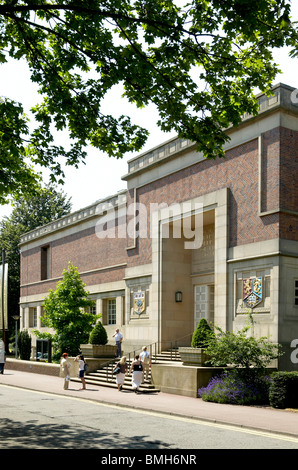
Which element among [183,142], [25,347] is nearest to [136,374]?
[183,142]

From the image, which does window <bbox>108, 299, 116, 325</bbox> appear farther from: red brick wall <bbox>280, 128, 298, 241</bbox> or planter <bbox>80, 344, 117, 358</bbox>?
red brick wall <bbox>280, 128, 298, 241</bbox>

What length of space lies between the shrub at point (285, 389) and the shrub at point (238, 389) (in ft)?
4.21

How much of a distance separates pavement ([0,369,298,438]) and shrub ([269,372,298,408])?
1.09 feet

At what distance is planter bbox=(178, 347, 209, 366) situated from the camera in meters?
19.9

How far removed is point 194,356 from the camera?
20188 mm

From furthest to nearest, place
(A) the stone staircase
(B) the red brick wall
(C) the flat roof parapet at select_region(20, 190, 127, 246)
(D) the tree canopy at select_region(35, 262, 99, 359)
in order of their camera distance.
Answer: (C) the flat roof parapet at select_region(20, 190, 127, 246) → (D) the tree canopy at select_region(35, 262, 99, 359) → (A) the stone staircase → (B) the red brick wall

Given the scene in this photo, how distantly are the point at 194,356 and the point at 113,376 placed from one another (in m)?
6.07

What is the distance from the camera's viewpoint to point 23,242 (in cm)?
5147

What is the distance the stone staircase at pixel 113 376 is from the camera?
2228 cm

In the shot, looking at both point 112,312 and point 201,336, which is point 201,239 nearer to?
point 201,336

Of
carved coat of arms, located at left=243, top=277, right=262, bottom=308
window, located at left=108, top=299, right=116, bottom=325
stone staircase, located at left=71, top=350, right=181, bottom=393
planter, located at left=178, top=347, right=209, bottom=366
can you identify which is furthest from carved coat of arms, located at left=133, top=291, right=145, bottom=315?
planter, located at left=178, top=347, right=209, bottom=366

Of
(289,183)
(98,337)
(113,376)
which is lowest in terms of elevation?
(113,376)
